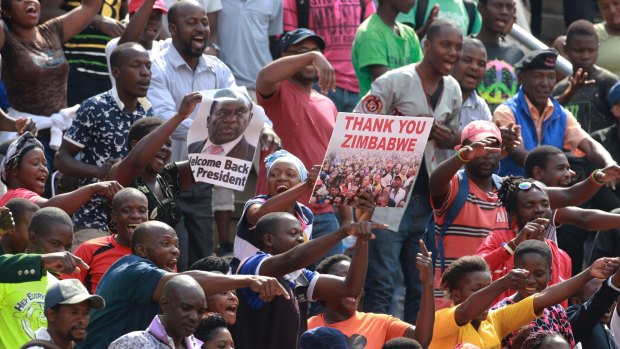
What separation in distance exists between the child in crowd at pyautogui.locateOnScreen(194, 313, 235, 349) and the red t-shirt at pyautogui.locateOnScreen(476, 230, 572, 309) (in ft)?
6.81

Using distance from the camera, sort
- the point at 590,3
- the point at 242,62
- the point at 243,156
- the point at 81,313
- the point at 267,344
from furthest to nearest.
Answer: the point at 590,3 → the point at 242,62 → the point at 243,156 → the point at 267,344 → the point at 81,313

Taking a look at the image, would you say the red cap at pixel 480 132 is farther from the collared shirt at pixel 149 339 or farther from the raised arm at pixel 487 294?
the collared shirt at pixel 149 339

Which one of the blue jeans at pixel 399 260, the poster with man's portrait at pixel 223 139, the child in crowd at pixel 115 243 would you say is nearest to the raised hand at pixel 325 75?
the poster with man's portrait at pixel 223 139

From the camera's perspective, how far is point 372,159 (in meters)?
9.19

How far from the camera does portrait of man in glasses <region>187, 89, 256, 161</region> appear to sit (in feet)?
32.2

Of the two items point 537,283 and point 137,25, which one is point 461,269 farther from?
point 137,25

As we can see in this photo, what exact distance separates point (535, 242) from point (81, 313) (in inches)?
117

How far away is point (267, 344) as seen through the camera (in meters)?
8.53

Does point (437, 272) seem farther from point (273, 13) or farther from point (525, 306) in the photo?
point (273, 13)

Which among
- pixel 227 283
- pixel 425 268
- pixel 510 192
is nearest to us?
pixel 227 283

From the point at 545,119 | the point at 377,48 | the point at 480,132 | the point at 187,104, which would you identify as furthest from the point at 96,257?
the point at 545,119

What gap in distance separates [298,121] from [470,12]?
3269 mm

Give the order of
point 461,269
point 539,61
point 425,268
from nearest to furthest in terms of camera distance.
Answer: point 425,268 < point 461,269 < point 539,61

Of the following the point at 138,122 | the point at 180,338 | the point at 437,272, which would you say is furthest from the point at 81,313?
the point at 437,272
